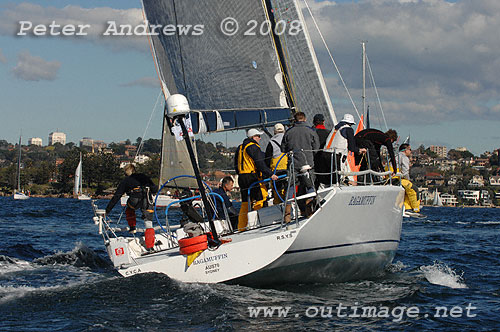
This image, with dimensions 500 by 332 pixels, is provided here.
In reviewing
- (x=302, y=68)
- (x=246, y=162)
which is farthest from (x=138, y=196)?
(x=302, y=68)

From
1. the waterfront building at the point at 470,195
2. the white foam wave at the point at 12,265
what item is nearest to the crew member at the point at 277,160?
the white foam wave at the point at 12,265

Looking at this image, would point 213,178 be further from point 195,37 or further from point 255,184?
point 255,184

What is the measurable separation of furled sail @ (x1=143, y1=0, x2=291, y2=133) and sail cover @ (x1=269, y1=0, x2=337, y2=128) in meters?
0.27

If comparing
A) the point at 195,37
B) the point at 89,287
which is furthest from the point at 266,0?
the point at 89,287

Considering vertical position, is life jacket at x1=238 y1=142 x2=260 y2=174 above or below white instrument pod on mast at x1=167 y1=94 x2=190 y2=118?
below

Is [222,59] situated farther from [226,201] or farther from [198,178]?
[198,178]

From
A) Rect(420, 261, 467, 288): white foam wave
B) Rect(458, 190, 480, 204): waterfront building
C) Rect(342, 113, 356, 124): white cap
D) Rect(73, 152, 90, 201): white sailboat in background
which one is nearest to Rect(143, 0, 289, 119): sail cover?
Rect(342, 113, 356, 124): white cap

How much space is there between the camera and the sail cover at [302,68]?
1221 cm

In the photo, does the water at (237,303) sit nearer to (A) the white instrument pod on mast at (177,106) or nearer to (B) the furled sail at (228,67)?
(A) the white instrument pod on mast at (177,106)

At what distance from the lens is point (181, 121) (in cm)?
902

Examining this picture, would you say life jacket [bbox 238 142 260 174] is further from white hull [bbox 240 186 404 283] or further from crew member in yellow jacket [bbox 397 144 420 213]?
crew member in yellow jacket [bbox 397 144 420 213]

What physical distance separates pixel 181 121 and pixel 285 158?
6.02 ft

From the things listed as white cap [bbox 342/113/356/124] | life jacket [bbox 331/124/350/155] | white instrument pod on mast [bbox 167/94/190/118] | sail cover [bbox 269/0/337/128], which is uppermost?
sail cover [bbox 269/0/337/128]

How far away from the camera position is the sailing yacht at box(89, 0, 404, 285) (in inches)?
338
